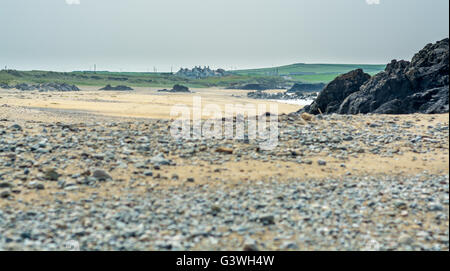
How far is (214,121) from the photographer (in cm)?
2102

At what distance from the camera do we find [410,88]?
99.1 ft

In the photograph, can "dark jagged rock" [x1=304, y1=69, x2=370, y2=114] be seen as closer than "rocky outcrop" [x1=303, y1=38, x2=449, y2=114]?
No

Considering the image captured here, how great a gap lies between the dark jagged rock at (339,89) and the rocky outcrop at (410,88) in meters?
2.18

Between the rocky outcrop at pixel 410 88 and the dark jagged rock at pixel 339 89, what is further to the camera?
the dark jagged rock at pixel 339 89

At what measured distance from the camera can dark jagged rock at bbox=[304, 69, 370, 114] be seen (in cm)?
3834

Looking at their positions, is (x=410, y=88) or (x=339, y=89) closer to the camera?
(x=410, y=88)

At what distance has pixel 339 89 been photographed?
38688 mm

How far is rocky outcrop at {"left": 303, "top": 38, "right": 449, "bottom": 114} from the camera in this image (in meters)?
27.3

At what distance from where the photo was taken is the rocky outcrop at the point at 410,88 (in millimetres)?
27288

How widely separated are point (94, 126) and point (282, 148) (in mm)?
9988

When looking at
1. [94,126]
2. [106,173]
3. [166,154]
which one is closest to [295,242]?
[106,173]

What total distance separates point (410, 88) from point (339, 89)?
899 cm

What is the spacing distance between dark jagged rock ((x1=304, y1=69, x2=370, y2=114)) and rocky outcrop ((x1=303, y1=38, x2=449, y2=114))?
85.6 inches

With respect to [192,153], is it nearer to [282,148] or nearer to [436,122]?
[282,148]
